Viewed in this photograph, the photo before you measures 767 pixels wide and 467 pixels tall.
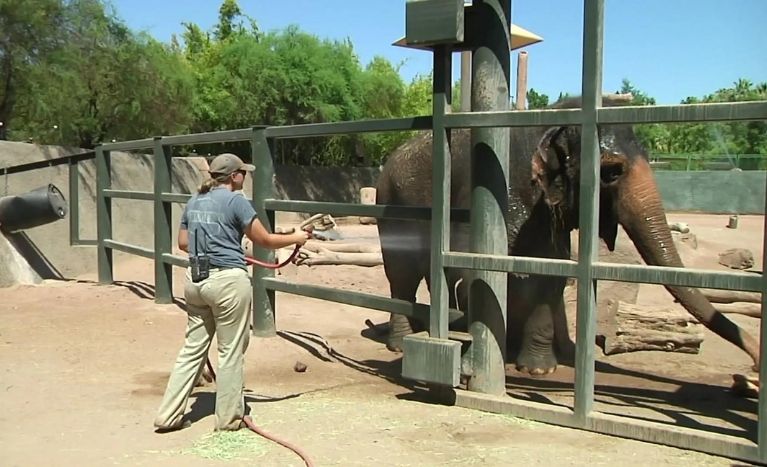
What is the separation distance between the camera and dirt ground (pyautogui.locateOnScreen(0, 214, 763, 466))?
14.6 ft

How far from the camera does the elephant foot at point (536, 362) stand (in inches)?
272

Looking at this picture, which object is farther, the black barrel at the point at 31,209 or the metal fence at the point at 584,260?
the black barrel at the point at 31,209

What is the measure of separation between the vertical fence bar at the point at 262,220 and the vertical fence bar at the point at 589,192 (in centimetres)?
340

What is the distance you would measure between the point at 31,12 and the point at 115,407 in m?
11.1

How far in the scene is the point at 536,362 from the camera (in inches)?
273

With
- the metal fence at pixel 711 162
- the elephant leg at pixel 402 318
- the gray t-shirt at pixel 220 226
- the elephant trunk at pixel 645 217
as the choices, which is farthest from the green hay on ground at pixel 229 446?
the metal fence at pixel 711 162

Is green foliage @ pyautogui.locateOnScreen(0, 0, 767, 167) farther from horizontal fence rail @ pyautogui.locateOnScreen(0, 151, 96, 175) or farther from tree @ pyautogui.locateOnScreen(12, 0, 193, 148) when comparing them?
horizontal fence rail @ pyautogui.locateOnScreen(0, 151, 96, 175)


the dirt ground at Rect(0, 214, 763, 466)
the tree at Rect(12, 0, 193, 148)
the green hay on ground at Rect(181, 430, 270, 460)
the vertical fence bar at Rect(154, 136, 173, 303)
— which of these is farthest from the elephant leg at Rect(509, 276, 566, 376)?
the tree at Rect(12, 0, 193, 148)

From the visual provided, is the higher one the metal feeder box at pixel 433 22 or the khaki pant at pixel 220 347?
the metal feeder box at pixel 433 22

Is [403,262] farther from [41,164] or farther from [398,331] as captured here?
[41,164]

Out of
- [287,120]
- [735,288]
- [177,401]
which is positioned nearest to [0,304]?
[177,401]

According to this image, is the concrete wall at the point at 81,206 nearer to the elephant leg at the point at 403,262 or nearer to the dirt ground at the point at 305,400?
the dirt ground at the point at 305,400

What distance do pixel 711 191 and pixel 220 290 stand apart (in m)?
27.2

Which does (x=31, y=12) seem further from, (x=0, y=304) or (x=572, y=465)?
(x=572, y=465)
